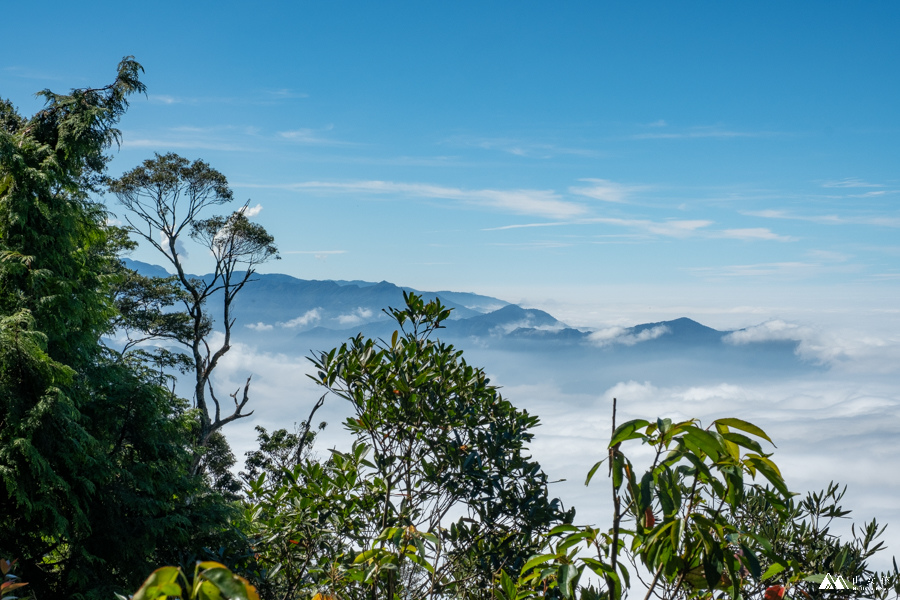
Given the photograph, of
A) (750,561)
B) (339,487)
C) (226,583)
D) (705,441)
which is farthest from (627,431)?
(339,487)

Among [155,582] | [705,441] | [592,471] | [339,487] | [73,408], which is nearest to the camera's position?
[155,582]

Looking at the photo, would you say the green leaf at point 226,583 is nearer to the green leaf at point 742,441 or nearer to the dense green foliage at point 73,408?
the green leaf at point 742,441

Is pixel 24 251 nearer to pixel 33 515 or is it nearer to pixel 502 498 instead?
pixel 33 515

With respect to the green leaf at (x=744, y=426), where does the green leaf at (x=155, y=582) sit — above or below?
below

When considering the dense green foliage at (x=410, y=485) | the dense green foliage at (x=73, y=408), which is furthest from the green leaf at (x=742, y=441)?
the dense green foliage at (x=73, y=408)

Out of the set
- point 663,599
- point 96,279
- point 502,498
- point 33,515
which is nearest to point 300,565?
point 502,498

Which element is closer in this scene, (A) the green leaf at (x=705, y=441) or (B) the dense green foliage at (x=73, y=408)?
(A) the green leaf at (x=705, y=441)

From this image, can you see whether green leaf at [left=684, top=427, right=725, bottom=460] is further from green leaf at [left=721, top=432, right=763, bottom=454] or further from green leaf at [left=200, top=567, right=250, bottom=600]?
green leaf at [left=200, top=567, right=250, bottom=600]

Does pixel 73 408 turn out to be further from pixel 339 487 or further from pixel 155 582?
pixel 155 582

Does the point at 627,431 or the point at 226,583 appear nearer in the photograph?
the point at 226,583

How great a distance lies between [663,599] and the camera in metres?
1.40

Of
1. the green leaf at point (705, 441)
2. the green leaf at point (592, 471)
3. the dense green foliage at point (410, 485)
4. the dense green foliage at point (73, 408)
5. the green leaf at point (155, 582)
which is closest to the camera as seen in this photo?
the green leaf at point (155, 582)

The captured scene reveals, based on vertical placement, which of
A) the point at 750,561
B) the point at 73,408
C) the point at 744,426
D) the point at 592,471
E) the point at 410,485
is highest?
the point at 744,426

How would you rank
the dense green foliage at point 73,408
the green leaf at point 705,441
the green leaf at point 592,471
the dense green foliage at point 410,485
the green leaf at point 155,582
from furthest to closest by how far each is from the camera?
the dense green foliage at point 73,408, the dense green foliage at point 410,485, the green leaf at point 592,471, the green leaf at point 705,441, the green leaf at point 155,582
